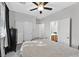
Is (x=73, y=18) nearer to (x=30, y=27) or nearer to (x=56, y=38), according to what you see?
(x=56, y=38)

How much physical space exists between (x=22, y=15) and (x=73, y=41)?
1.55 meters

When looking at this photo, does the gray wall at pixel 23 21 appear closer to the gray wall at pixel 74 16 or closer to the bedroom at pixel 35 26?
the bedroom at pixel 35 26

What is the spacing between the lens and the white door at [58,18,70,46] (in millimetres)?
2510

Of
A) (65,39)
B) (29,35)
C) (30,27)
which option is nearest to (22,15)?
(30,27)

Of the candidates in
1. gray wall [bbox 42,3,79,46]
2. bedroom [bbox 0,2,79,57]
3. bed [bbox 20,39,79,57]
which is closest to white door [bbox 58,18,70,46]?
bedroom [bbox 0,2,79,57]

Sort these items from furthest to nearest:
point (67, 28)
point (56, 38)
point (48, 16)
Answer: point (48, 16), point (56, 38), point (67, 28)

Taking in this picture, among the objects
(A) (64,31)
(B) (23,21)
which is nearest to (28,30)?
(B) (23,21)

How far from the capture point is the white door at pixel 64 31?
2.51 meters

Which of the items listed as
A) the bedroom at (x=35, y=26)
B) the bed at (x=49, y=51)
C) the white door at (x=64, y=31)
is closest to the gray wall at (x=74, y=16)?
the bedroom at (x=35, y=26)

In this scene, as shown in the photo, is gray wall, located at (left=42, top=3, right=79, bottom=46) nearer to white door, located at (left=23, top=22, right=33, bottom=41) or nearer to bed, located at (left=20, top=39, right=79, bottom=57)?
bed, located at (left=20, top=39, right=79, bottom=57)

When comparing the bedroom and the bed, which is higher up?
the bedroom

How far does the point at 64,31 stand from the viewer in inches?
106

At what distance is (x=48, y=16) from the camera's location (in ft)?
11.7

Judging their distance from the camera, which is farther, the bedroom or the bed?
the bedroom
